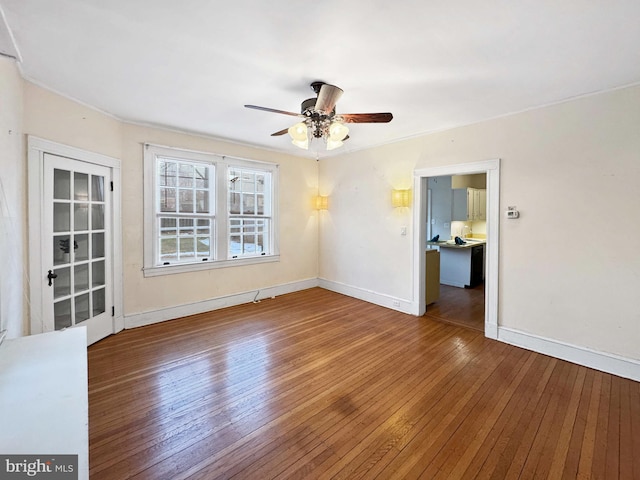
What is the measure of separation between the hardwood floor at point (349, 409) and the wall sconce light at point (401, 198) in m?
1.89

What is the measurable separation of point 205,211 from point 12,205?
2.30 m

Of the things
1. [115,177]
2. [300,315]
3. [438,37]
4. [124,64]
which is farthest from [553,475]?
[115,177]

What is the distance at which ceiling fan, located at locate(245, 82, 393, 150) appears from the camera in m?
2.43

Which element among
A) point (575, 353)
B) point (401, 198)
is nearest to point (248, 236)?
point (401, 198)

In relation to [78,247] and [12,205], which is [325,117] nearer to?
[12,205]

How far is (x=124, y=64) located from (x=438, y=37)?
8.02ft

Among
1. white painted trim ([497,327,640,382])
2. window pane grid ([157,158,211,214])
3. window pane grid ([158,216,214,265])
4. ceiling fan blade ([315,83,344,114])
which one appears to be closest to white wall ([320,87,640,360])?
white painted trim ([497,327,640,382])

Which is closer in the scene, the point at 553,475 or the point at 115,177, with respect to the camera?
the point at 553,475

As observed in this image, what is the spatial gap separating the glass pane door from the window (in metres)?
0.56

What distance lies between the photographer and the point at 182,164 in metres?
4.23

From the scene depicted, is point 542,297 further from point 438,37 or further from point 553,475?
point 438,37

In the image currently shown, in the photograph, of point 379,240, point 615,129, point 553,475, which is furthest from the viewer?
point 379,240

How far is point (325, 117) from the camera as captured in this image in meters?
2.71

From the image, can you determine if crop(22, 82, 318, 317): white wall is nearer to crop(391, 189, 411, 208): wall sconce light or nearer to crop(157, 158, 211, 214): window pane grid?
crop(157, 158, 211, 214): window pane grid
